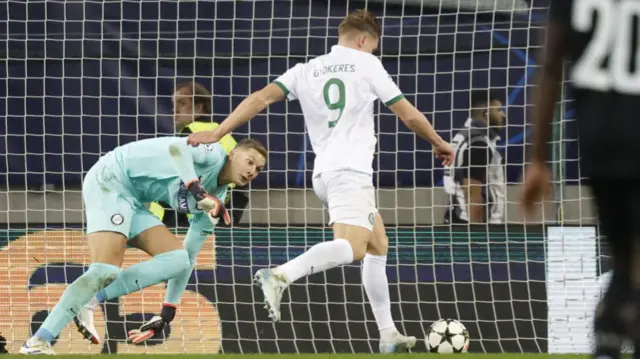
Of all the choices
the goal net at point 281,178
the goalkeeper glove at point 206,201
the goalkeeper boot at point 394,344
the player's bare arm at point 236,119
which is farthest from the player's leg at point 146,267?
the goal net at point 281,178

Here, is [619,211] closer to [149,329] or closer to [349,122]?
[349,122]

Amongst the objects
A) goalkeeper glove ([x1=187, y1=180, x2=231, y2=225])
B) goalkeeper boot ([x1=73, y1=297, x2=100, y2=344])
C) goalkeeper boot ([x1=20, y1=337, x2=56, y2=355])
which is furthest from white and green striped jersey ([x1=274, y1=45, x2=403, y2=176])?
goalkeeper boot ([x1=20, y1=337, x2=56, y2=355])

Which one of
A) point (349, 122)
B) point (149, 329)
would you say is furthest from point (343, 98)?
point (149, 329)

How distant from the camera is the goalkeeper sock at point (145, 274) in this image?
26.0ft

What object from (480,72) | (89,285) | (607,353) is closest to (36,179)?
(89,285)

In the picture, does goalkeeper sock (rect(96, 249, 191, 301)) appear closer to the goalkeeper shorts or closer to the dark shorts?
the goalkeeper shorts

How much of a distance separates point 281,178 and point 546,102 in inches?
244

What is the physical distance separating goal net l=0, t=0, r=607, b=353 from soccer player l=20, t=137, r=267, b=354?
58.2 inches

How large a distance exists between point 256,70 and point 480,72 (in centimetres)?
165

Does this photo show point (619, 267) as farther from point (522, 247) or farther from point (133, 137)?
point (133, 137)

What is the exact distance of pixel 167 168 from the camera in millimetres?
8016

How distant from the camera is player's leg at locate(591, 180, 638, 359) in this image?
12.2ft

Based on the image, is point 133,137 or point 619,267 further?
point 133,137

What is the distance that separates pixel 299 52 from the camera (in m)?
10.1
